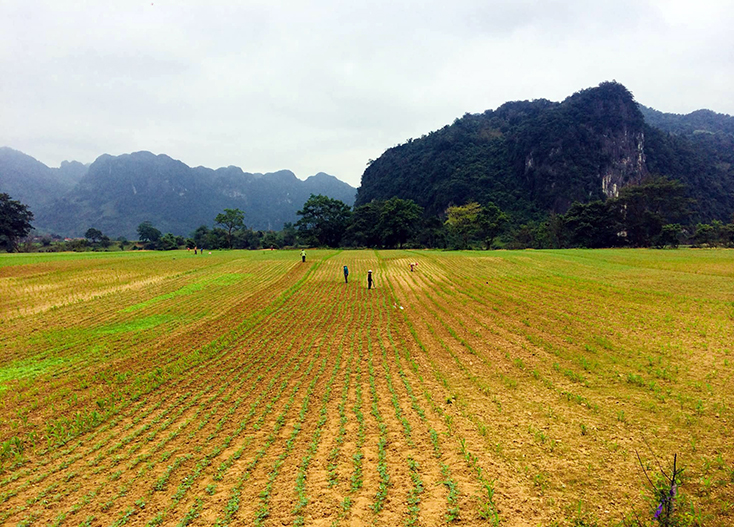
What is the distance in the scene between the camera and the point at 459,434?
7.27 m

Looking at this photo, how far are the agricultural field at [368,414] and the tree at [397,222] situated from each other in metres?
67.9

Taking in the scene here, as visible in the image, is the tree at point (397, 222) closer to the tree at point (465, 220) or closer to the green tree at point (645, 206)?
the tree at point (465, 220)

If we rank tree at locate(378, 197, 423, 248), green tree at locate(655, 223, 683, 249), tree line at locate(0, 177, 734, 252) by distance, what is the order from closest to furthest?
green tree at locate(655, 223, 683, 249) < tree line at locate(0, 177, 734, 252) < tree at locate(378, 197, 423, 248)

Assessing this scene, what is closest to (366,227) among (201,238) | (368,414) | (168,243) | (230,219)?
(230,219)

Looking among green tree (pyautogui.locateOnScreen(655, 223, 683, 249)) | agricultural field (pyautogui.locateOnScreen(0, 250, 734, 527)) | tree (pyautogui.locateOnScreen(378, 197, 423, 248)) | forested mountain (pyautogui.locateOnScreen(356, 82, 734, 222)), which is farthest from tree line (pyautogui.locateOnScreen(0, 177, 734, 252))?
agricultural field (pyautogui.locateOnScreen(0, 250, 734, 527))

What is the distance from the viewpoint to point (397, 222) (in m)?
85.4

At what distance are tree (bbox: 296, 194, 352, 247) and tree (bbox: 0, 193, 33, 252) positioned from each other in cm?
7169

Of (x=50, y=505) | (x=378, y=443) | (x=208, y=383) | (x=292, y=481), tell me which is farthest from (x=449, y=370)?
(x=50, y=505)

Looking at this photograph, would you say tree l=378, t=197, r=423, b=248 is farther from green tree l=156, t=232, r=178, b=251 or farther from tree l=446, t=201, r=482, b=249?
green tree l=156, t=232, r=178, b=251

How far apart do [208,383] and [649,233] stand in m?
91.4

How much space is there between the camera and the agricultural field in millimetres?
5395

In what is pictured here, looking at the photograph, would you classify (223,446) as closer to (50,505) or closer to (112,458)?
(112,458)

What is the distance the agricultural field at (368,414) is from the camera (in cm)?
539

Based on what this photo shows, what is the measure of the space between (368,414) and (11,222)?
118753 millimetres
